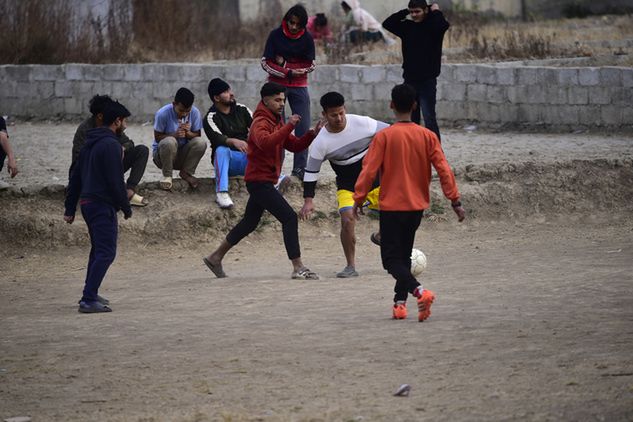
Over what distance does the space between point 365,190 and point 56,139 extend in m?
10.1

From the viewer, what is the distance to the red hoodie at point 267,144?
31.4ft

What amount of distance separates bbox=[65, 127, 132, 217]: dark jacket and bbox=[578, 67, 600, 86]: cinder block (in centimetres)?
881

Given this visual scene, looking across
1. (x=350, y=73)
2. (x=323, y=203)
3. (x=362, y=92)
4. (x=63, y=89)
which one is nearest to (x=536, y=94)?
(x=362, y=92)

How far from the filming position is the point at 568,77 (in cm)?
1617

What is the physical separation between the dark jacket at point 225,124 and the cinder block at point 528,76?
580 centimetres

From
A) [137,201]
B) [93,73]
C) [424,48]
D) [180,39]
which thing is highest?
[424,48]

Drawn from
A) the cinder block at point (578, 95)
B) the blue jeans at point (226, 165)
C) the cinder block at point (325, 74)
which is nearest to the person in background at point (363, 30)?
the cinder block at point (325, 74)

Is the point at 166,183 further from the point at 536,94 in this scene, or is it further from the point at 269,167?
the point at 536,94

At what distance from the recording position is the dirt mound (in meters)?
12.0

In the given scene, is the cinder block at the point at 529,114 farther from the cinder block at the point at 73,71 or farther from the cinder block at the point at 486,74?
the cinder block at the point at 73,71

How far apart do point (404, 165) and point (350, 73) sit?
10.1 meters

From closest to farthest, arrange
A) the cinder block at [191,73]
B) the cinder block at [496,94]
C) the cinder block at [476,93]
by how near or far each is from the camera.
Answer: the cinder block at [496,94], the cinder block at [476,93], the cinder block at [191,73]

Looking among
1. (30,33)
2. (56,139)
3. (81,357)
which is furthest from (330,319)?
(30,33)

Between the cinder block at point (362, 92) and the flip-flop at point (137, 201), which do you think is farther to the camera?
the cinder block at point (362, 92)
